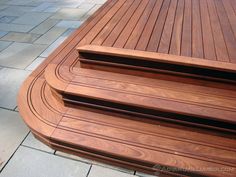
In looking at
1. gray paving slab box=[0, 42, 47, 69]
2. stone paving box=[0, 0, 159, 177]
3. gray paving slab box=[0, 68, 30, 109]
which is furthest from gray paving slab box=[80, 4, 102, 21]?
gray paving slab box=[0, 68, 30, 109]

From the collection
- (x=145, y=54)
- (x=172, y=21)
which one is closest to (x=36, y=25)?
(x=172, y=21)

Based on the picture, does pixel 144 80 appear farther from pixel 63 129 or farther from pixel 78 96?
pixel 63 129

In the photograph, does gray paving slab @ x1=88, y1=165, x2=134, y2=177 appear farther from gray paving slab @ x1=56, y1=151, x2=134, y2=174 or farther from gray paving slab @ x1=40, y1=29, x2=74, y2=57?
gray paving slab @ x1=40, y1=29, x2=74, y2=57

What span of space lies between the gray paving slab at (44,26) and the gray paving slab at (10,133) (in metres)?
1.89

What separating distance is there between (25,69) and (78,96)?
4.04 ft

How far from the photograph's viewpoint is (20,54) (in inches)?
124

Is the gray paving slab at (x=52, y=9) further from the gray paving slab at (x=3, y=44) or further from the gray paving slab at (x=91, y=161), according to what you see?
the gray paving slab at (x=91, y=161)

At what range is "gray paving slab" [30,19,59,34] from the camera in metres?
3.75

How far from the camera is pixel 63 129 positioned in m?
1.86

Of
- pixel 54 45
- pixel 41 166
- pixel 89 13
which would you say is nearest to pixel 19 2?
pixel 89 13

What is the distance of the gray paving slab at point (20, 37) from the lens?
350 centimetres

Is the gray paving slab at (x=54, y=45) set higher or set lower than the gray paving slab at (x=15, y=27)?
lower

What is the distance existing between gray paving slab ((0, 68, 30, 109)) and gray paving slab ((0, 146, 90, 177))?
2.14 ft

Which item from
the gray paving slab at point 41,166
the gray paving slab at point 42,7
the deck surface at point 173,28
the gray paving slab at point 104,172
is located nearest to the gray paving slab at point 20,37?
the gray paving slab at point 42,7
